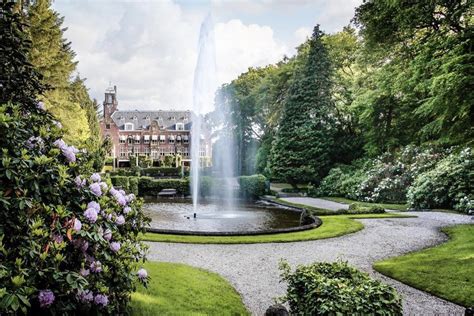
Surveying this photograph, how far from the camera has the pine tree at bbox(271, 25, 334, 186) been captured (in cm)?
3259

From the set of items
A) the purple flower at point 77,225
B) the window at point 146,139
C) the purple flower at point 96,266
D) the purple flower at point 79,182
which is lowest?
the purple flower at point 96,266

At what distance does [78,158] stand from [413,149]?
988 inches

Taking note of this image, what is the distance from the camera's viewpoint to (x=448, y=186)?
1995 centimetres

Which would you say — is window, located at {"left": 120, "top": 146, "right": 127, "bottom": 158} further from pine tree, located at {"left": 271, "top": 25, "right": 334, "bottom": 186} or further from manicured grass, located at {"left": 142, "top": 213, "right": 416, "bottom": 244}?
manicured grass, located at {"left": 142, "top": 213, "right": 416, "bottom": 244}

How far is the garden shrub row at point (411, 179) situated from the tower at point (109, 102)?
59180 mm

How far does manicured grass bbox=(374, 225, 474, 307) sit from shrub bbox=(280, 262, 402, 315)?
3211 millimetres

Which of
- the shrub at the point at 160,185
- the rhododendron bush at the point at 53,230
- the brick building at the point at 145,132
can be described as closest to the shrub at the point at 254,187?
the shrub at the point at 160,185

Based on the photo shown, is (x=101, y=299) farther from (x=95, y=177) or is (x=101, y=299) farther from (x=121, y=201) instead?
(x=95, y=177)

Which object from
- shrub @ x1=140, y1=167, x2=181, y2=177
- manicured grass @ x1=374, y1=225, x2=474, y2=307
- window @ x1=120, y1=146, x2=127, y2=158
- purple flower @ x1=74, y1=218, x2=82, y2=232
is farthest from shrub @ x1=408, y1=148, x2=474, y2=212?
window @ x1=120, y1=146, x2=127, y2=158

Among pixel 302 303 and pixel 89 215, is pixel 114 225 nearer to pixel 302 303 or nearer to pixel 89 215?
pixel 89 215

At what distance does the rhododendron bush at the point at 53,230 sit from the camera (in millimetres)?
3094

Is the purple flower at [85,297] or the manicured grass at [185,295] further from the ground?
the purple flower at [85,297]

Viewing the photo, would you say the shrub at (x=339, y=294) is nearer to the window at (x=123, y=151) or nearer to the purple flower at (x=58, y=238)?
the purple flower at (x=58, y=238)

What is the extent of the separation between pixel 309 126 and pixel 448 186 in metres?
14.6
